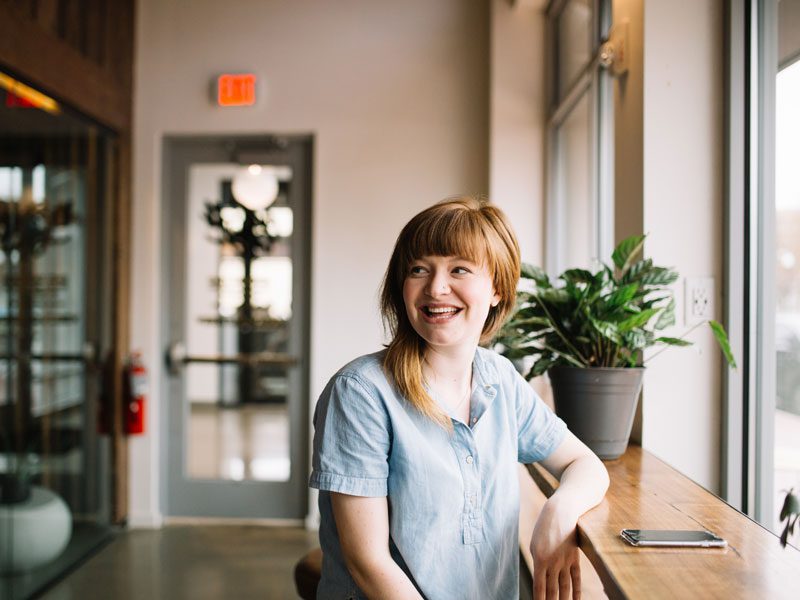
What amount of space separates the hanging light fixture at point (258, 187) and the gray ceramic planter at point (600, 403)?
2.74 meters

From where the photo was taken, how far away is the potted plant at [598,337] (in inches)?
61.6

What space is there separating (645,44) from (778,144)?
0.44 m

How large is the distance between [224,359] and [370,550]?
3.03 m

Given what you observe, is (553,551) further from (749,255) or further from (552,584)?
(749,255)

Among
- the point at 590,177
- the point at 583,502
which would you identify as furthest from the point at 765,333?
the point at 590,177

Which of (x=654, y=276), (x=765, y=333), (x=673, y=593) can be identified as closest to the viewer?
(x=673, y=593)

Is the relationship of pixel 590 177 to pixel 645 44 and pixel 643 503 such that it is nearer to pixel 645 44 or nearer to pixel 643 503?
pixel 645 44

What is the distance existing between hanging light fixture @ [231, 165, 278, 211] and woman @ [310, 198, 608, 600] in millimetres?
2803

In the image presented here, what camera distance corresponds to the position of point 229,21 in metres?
3.88

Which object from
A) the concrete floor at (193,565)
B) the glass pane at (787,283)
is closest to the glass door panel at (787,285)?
the glass pane at (787,283)

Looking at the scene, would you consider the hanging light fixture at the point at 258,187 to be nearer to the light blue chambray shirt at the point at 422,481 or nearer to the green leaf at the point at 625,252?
the green leaf at the point at 625,252

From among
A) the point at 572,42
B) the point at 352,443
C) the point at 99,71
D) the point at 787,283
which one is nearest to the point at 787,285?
the point at 787,283

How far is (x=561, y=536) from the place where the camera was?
1.18m

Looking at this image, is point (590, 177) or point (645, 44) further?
point (590, 177)
